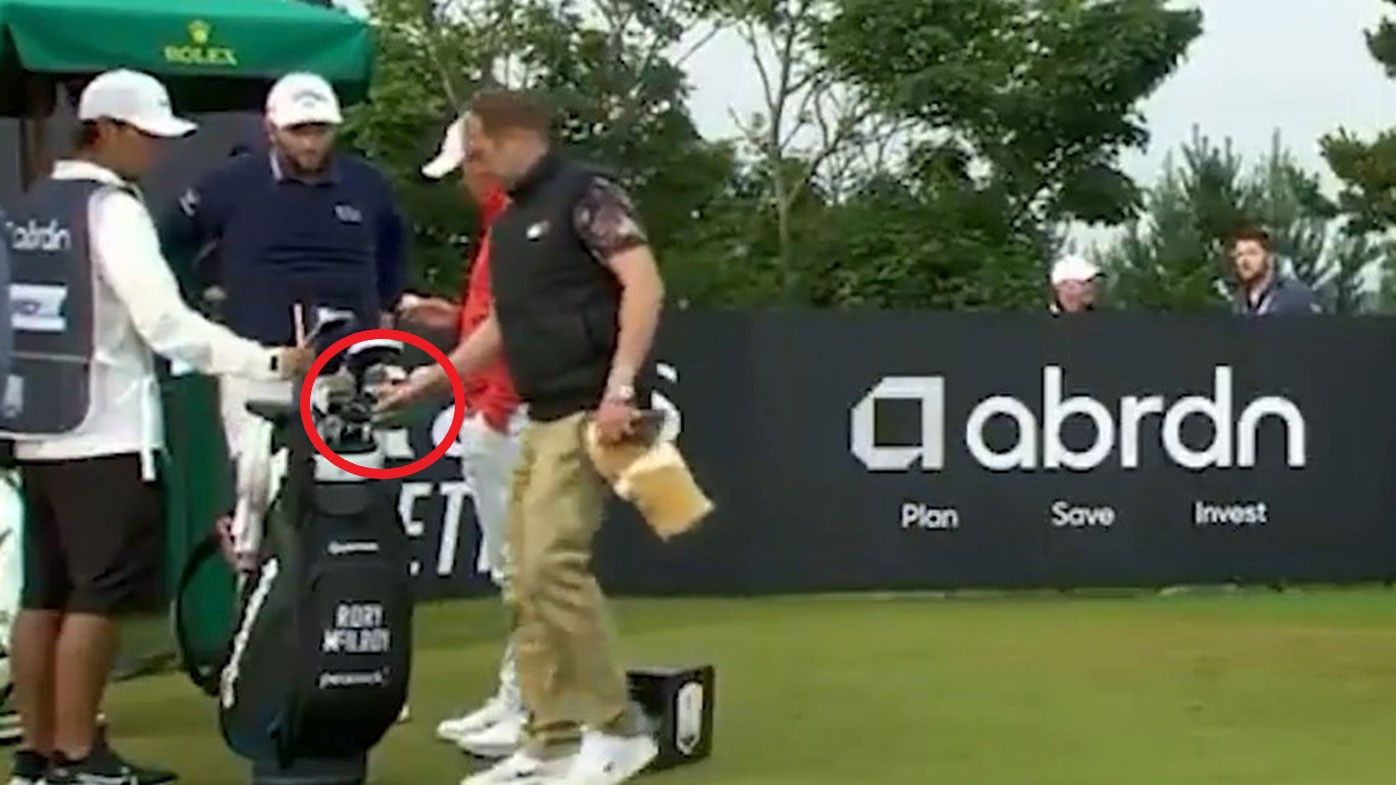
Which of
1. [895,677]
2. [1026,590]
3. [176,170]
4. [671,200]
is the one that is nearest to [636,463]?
[895,677]

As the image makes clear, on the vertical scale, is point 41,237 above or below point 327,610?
above

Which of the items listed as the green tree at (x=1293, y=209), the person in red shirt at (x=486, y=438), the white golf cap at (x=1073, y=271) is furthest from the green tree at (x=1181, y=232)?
the person in red shirt at (x=486, y=438)

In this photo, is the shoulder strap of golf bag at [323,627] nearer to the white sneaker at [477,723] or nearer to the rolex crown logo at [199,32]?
the white sneaker at [477,723]

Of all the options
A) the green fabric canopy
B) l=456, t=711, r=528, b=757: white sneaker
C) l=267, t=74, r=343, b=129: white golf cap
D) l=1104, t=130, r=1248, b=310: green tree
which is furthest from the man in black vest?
l=1104, t=130, r=1248, b=310: green tree

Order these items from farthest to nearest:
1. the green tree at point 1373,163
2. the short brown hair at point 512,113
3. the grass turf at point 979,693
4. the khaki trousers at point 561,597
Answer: the green tree at point 1373,163, the grass turf at point 979,693, the short brown hair at point 512,113, the khaki trousers at point 561,597

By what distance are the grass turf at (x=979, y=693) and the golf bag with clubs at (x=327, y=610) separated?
0.57 meters

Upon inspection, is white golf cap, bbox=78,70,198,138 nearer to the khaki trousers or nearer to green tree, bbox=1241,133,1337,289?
the khaki trousers

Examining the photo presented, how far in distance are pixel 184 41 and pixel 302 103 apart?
1.28 meters

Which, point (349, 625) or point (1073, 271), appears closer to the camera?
point (349, 625)

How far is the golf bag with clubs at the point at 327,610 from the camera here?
6.68m

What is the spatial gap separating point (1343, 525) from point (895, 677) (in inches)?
188

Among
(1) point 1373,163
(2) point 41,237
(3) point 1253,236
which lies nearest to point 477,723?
(2) point 41,237

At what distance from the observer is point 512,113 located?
7.17 metres

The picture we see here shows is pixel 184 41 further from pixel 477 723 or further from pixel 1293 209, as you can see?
pixel 1293 209
